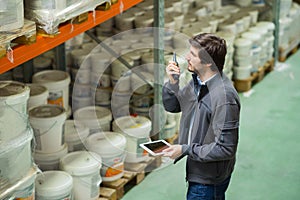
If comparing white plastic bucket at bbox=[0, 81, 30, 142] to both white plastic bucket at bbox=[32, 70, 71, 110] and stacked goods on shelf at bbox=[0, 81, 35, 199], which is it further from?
white plastic bucket at bbox=[32, 70, 71, 110]

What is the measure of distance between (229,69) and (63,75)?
9.55ft

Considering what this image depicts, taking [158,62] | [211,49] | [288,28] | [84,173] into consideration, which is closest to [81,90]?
[158,62]

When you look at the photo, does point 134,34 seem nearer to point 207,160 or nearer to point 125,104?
point 125,104

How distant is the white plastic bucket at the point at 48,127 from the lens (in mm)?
5844

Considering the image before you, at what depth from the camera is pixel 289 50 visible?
10625 mm

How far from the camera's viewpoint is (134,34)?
25.7ft

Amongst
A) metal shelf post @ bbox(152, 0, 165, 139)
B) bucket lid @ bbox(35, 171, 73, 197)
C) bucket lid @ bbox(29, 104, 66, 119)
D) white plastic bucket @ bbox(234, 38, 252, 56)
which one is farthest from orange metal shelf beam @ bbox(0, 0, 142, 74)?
white plastic bucket @ bbox(234, 38, 252, 56)

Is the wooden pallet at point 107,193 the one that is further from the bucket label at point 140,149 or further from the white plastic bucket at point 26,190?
the white plastic bucket at point 26,190

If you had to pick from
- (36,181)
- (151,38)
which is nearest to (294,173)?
(151,38)

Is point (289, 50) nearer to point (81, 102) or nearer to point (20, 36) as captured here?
point (81, 102)

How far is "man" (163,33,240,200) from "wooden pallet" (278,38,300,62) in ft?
18.9

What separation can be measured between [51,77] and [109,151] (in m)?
1.27

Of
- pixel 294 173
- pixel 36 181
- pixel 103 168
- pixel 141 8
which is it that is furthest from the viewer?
pixel 141 8

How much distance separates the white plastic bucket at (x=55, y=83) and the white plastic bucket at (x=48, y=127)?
2.05ft
